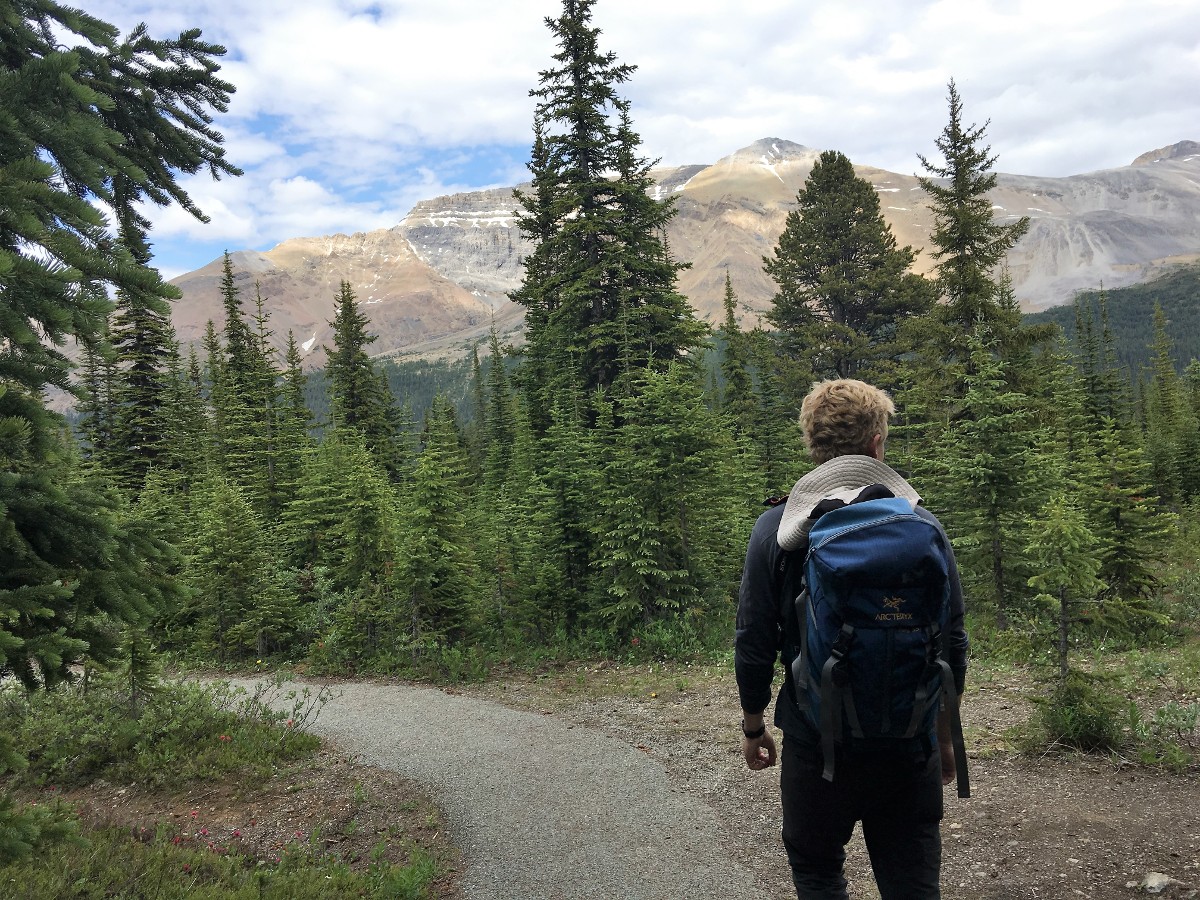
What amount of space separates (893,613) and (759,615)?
2.05 feet

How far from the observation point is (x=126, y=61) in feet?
14.8

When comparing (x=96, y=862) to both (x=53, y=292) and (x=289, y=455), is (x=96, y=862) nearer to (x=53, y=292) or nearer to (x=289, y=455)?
(x=53, y=292)

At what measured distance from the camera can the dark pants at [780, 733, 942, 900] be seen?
2734mm

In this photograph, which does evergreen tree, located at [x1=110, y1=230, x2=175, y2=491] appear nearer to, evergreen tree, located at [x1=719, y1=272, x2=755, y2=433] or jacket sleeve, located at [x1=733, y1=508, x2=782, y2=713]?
evergreen tree, located at [x1=719, y1=272, x2=755, y2=433]

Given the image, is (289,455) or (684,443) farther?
(289,455)

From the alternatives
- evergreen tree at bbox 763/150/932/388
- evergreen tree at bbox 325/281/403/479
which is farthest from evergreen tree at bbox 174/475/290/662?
evergreen tree at bbox 763/150/932/388

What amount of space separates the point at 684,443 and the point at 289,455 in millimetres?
18629

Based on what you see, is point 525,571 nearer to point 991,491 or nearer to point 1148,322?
point 991,491

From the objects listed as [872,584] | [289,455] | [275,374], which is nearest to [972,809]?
[872,584]

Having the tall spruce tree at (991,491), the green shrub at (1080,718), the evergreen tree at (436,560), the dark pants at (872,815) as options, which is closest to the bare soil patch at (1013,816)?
the green shrub at (1080,718)

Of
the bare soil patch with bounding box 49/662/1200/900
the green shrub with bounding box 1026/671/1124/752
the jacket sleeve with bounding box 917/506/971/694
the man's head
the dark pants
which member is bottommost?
the bare soil patch with bounding box 49/662/1200/900

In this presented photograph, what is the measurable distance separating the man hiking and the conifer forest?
316cm

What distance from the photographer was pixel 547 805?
252 inches

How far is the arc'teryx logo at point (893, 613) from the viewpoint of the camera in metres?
2.55
